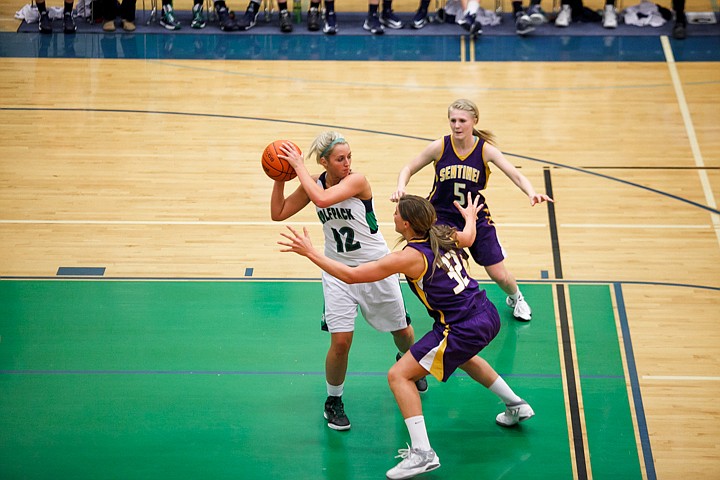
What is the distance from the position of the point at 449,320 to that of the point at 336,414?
119 centimetres

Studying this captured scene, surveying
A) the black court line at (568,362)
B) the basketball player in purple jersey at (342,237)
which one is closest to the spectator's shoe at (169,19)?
the black court line at (568,362)

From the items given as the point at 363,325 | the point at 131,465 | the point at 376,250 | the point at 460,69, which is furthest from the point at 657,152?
the point at 131,465

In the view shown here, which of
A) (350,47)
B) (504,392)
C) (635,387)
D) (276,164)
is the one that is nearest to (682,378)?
(635,387)

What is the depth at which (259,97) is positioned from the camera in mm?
12508

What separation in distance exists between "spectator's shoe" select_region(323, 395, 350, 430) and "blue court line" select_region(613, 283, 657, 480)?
1976 mm

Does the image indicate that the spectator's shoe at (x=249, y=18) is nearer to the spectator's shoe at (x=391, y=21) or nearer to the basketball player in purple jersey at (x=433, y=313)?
the spectator's shoe at (x=391, y=21)

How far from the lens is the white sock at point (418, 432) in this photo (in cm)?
593

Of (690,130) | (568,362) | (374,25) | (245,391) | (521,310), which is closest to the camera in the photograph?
(245,391)

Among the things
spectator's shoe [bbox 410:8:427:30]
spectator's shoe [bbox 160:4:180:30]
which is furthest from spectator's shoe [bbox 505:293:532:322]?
spectator's shoe [bbox 160:4:180:30]

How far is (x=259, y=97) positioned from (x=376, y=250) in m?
6.50

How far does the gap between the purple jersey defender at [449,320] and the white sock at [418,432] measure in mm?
298

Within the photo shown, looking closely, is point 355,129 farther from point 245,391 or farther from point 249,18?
point 245,391

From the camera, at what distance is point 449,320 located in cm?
595

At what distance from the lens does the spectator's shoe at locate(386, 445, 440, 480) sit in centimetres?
595
